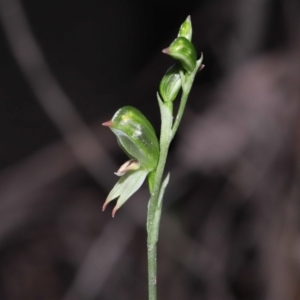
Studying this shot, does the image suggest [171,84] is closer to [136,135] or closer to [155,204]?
[136,135]

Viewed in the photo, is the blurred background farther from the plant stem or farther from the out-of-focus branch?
the plant stem

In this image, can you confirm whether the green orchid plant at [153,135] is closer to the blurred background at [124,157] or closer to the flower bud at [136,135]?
the flower bud at [136,135]

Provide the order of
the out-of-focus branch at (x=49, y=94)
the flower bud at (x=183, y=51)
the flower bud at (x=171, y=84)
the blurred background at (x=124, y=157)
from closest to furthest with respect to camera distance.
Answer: the flower bud at (x=183, y=51) < the flower bud at (x=171, y=84) < the blurred background at (x=124, y=157) < the out-of-focus branch at (x=49, y=94)

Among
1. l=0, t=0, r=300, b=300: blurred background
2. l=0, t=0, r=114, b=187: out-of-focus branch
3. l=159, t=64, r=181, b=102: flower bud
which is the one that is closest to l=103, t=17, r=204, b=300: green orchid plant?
l=159, t=64, r=181, b=102: flower bud

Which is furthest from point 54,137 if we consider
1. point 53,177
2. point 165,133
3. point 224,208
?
point 165,133

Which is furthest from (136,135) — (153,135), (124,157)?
(124,157)

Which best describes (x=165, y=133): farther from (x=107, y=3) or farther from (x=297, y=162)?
(x=107, y=3)

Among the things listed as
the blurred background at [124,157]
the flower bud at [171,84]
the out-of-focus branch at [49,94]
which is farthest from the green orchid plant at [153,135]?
the out-of-focus branch at [49,94]
